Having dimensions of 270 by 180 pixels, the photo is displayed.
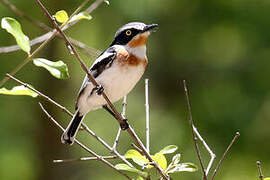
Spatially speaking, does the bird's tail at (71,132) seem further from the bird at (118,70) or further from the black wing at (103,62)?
the black wing at (103,62)

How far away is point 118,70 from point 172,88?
10.7 feet

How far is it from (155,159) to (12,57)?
4.18 meters

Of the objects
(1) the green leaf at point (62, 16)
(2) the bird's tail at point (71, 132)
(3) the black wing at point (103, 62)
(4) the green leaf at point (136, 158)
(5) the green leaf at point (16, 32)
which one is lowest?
(2) the bird's tail at point (71, 132)

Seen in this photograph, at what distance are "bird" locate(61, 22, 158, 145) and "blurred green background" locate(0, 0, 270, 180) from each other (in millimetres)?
2236

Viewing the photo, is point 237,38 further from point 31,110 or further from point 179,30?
point 31,110

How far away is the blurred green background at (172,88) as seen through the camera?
6020mm

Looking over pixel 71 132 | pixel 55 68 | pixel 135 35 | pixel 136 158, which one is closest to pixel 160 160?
pixel 136 158

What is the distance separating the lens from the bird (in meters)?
3.87

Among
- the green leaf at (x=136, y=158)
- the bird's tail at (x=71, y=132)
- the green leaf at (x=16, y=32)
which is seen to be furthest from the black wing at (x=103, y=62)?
the green leaf at (x=16, y=32)

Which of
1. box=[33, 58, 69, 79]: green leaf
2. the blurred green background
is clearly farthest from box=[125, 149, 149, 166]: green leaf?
the blurred green background

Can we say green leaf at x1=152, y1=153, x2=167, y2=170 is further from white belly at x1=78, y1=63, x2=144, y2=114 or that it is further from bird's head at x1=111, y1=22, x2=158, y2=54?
bird's head at x1=111, y1=22, x2=158, y2=54

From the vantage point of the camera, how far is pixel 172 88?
23.1ft

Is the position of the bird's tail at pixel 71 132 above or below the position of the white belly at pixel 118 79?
below

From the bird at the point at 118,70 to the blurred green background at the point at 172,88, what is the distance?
7.34ft
